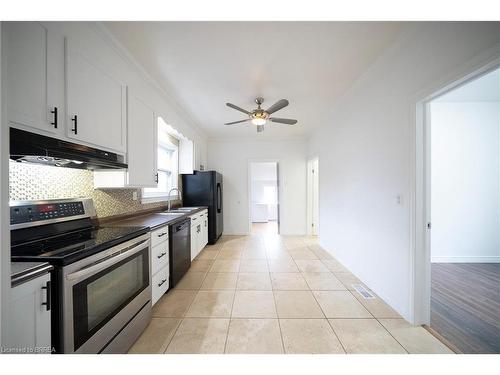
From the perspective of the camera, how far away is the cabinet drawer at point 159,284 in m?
1.96

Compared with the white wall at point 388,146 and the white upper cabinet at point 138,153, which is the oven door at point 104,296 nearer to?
the white upper cabinet at point 138,153

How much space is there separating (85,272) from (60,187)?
96 cm

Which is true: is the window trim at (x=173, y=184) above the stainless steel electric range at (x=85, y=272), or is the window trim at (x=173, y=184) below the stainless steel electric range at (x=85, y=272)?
above

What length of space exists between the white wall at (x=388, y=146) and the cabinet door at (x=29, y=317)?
99.2 inches

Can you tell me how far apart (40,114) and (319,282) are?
3074mm

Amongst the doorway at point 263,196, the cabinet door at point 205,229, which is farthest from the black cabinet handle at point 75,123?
the doorway at point 263,196

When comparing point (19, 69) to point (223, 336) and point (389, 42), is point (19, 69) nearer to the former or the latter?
point (223, 336)

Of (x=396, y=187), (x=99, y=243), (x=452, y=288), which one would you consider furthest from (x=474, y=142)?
(x=99, y=243)

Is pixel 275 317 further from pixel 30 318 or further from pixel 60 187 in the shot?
pixel 60 187

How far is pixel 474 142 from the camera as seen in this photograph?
3121mm

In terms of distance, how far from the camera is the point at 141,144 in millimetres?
2297

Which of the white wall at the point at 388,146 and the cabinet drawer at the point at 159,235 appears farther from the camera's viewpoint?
the cabinet drawer at the point at 159,235

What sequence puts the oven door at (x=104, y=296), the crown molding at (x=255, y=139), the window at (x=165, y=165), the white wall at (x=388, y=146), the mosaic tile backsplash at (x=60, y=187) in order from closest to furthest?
the oven door at (x=104, y=296) → the mosaic tile backsplash at (x=60, y=187) → the white wall at (x=388, y=146) → the window at (x=165, y=165) → the crown molding at (x=255, y=139)

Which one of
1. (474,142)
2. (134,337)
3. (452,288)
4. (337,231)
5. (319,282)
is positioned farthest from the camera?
(337,231)
